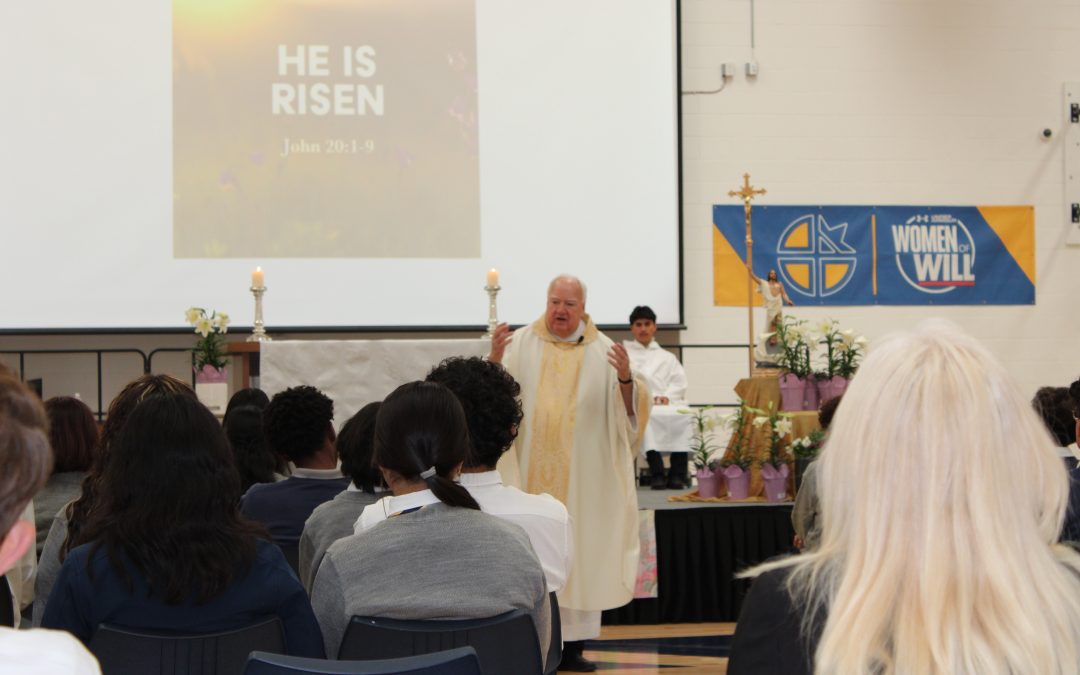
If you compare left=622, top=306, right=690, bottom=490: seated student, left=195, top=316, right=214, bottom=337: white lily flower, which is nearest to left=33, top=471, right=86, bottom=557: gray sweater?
left=195, top=316, right=214, bottom=337: white lily flower

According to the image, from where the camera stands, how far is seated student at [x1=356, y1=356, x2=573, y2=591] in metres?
2.56

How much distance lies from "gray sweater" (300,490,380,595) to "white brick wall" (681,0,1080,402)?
19.7ft

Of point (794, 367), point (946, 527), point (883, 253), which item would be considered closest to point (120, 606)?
point (946, 527)

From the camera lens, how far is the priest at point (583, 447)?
4492 mm

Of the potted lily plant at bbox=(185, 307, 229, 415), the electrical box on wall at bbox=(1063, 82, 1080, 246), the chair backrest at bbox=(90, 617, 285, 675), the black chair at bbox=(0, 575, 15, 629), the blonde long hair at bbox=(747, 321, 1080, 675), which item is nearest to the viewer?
the blonde long hair at bbox=(747, 321, 1080, 675)

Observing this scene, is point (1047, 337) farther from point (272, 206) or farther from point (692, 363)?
point (272, 206)

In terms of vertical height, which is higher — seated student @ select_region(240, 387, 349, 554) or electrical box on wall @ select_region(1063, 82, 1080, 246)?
electrical box on wall @ select_region(1063, 82, 1080, 246)

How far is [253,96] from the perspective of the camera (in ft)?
25.3

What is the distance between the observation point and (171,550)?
185 cm

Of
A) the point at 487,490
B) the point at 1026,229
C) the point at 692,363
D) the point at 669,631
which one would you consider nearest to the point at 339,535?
the point at 487,490

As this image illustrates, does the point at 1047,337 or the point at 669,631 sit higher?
the point at 1047,337

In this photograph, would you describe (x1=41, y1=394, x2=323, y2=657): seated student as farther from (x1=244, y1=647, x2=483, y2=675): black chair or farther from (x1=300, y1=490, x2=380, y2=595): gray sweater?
(x1=300, y1=490, x2=380, y2=595): gray sweater

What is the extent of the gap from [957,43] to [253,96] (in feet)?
18.1

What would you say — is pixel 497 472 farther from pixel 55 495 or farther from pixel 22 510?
pixel 22 510
